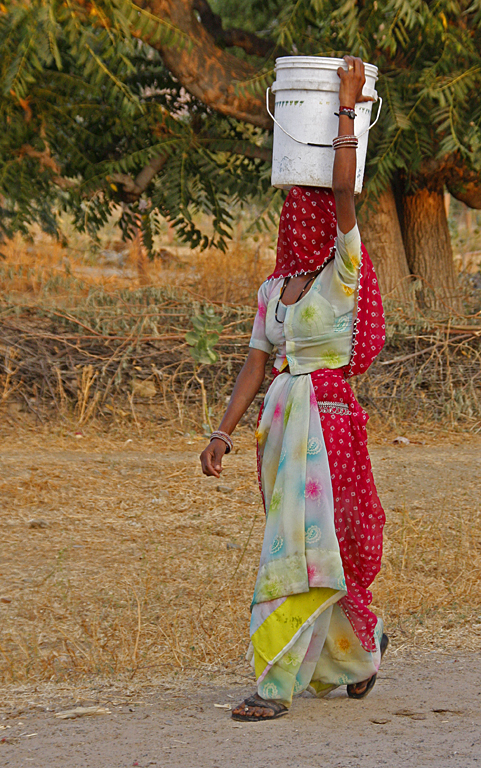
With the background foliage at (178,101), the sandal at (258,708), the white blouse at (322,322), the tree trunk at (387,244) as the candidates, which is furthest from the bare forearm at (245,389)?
the tree trunk at (387,244)

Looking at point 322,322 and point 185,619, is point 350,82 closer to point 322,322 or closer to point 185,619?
point 322,322

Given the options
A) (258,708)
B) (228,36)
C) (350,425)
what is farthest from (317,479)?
(228,36)

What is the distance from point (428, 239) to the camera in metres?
8.14

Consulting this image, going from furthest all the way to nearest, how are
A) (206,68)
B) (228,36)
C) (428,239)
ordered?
(428,239) < (228,36) < (206,68)

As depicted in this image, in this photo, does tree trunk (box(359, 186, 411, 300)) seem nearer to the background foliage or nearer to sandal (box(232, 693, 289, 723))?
the background foliage

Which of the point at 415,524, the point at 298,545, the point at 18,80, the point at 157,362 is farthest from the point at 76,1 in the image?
the point at 298,545

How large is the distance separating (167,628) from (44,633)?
0.48 metres

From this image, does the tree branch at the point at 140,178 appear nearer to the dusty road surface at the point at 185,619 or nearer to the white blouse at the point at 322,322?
the dusty road surface at the point at 185,619

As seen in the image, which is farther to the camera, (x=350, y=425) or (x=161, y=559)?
(x=161, y=559)

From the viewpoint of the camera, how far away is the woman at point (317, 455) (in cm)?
239

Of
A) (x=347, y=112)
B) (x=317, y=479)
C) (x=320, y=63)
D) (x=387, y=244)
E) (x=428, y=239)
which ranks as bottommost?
(x=317, y=479)

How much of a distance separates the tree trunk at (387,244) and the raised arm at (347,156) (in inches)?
210

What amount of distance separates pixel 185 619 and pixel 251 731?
42.4 inches

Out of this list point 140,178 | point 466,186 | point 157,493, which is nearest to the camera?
point 157,493
